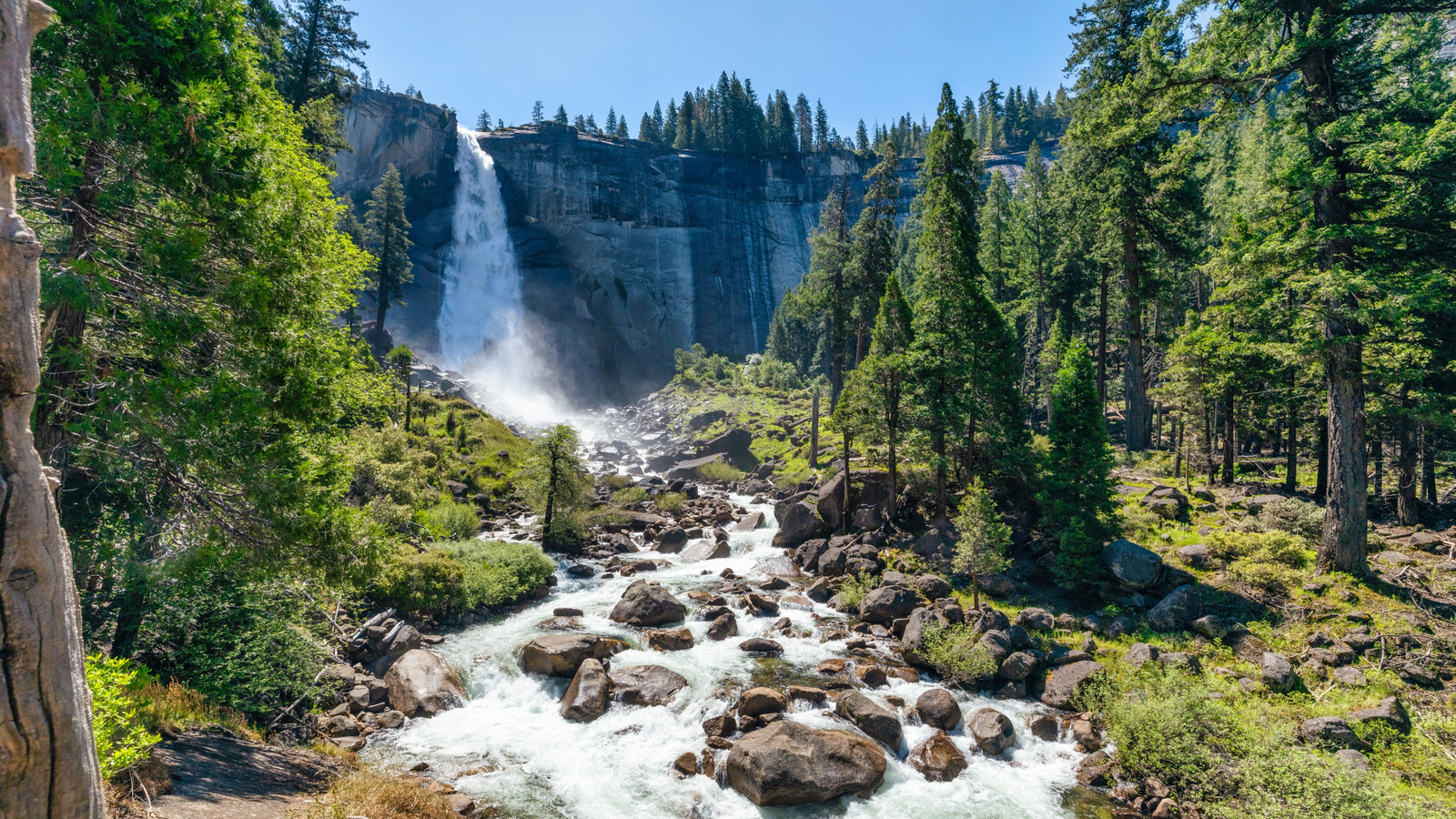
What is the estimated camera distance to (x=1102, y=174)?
27.5 m

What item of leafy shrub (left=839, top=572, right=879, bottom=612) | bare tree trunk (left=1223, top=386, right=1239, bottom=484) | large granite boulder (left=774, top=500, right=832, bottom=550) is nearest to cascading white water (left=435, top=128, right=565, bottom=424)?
large granite boulder (left=774, top=500, right=832, bottom=550)

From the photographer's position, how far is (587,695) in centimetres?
1365

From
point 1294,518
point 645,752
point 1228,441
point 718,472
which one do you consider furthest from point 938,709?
point 718,472

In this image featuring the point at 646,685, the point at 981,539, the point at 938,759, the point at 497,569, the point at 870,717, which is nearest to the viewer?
the point at 938,759

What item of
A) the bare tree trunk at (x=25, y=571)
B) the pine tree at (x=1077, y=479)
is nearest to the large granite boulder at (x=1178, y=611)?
the pine tree at (x=1077, y=479)

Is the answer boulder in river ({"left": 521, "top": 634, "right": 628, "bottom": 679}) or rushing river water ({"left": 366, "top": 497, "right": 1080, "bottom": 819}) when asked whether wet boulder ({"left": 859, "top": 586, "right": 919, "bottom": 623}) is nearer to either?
rushing river water ({"left": 366, "top": 497, "right": 1080, "bottom": 819})

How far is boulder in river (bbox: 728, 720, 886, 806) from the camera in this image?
34.7ft

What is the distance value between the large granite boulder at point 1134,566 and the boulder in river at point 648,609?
1320cm

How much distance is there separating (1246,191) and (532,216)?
77.5m

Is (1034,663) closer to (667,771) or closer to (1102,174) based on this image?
(667,771)

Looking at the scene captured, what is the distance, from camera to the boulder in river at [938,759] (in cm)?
1155

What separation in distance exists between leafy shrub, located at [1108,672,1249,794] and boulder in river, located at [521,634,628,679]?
12.1 meters

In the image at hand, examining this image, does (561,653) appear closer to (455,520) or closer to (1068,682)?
(1068,682)

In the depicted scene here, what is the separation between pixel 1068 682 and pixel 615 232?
3203 inches
